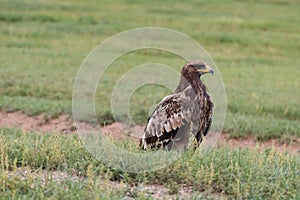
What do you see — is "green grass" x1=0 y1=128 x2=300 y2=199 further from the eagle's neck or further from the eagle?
the eagle's neck

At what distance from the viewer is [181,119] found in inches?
287

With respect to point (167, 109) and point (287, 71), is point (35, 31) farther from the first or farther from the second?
point (167, 109)

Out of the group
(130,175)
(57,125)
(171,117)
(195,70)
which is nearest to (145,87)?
(57,125)

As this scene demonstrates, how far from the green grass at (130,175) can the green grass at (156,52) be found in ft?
19.0

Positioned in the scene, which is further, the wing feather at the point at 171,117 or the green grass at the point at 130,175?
the wing feather at the point at 171,117

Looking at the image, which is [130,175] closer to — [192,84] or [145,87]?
[192,84]

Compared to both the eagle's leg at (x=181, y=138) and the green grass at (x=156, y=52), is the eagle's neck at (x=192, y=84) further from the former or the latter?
the green grass at (x=156, y=52)

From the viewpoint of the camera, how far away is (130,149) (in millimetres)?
6277

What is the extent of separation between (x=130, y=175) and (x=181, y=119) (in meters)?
1.74

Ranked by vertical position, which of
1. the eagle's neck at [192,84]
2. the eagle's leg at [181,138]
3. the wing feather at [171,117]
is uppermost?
the eagle's neck at [192,84]

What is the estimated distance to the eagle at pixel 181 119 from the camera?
7.32 m

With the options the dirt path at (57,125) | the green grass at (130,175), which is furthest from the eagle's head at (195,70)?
the dirt path at (57,125)

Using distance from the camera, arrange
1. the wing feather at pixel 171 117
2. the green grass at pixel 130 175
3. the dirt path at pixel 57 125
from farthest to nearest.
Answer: the dirt path at pixel 57 125, the wing feather at pixel 171 117, the green grass at pixel 130 175

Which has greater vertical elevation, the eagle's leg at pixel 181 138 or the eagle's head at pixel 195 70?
the eagle's head at pixel 195 70
